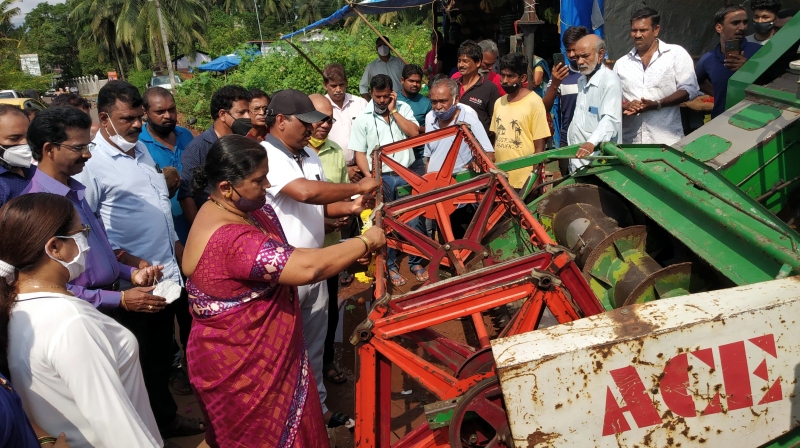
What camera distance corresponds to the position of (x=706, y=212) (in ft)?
8.56

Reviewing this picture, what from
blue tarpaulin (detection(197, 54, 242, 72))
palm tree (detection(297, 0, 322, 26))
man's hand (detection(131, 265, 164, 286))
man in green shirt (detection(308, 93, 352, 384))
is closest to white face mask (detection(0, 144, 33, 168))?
man's hand (detection(131, 265, 164, 286))

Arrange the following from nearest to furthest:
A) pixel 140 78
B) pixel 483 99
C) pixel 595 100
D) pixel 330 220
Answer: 1. pixel 330 220
2. pixel 595 100
3. pixel 483 99
4. pixel 140 78

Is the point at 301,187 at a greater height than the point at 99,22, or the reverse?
the point at 99,22

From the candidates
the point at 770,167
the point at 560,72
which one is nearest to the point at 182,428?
the point at 770,167

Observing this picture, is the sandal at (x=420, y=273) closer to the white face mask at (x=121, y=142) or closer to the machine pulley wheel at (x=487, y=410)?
the white face mask at (x=121, y=142)

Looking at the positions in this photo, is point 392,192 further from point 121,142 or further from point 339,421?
point 121,142

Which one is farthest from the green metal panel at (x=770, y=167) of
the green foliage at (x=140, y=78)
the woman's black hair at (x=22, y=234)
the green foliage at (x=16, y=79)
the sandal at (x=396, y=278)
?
the green foliage at (x=140, y=78)

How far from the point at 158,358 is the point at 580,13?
6.82m

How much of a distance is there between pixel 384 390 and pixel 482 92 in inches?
159

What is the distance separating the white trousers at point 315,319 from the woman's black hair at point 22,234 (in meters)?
1.46

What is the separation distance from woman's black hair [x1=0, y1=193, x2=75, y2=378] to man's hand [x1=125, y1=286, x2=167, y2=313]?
30.9 inches

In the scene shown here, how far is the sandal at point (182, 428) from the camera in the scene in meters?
3.55

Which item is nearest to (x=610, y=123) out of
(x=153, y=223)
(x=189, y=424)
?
(x=153, y=223)

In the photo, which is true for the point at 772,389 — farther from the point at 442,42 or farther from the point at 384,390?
the point at 442,42
